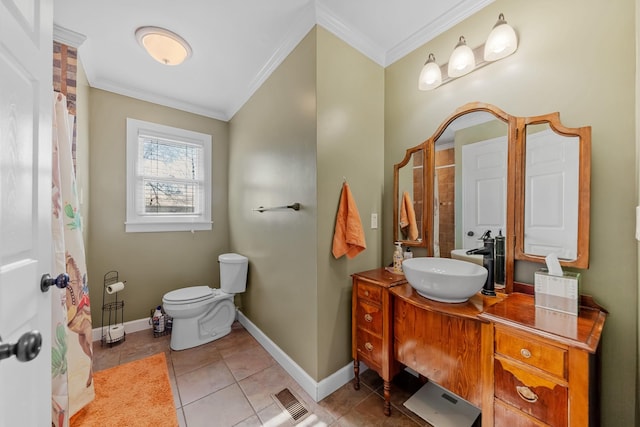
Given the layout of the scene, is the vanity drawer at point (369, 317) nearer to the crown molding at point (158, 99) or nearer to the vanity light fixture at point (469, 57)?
the vanity light fixture at point (469, 57)

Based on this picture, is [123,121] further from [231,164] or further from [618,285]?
[618,285]

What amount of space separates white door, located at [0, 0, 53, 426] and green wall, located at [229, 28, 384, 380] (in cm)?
120

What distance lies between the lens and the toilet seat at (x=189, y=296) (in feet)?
7.19

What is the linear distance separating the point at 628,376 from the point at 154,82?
3.78 meters

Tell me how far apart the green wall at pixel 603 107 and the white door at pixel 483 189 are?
0.24 meters

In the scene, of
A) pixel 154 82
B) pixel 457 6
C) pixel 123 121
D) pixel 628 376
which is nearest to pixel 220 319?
pixel 123 121

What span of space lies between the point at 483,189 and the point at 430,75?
818 mm

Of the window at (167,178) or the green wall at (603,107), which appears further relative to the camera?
the window at (167,178)

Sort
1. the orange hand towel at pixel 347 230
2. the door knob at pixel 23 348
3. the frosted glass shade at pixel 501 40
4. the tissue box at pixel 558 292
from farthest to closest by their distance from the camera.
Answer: the orange hand towel at pixel 347 230
the frosted glass shade at pixel 501 40
the tissue box at pixel 558 292
the door knob at pixel 23 348

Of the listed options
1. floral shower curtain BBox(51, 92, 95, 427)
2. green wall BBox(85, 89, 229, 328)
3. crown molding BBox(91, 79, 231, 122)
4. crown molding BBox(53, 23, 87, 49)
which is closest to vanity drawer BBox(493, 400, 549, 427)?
floral shower curtain BBox(51, 92, 95, 427)

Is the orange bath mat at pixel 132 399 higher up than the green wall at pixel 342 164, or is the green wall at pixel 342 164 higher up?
the green wall at pixel 342 164

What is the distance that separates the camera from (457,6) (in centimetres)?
151

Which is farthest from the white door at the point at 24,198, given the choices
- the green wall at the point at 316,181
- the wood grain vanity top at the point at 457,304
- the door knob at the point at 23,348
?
the wood grain vanity top at the point at 457,304

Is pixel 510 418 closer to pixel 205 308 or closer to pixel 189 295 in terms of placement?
pixel 205 308
